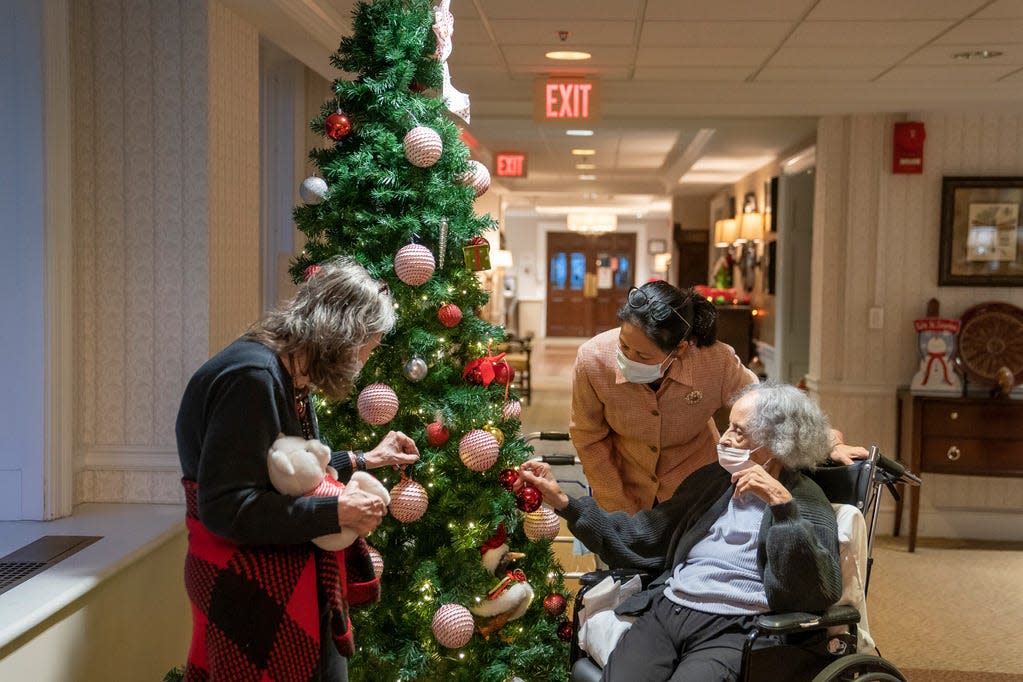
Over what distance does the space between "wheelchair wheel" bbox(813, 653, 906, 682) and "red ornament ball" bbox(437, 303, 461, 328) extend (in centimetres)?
131

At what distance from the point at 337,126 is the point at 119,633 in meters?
1.52

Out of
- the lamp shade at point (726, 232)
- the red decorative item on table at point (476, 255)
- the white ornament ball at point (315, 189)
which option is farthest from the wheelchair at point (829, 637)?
the lamp shade at point (726, 232)

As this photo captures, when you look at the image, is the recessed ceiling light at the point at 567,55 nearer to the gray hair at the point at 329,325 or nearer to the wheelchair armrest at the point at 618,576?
the wheelchair armrest at the point at 618,576

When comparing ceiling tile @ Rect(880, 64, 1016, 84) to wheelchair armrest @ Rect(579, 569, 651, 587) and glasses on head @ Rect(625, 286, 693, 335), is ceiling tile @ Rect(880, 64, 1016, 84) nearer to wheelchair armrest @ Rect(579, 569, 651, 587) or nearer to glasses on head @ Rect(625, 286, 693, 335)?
glasses on head @ Rect(625, 286, 693, 335)

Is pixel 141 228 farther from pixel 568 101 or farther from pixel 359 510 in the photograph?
pixel 568 101

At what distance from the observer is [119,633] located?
283 cm

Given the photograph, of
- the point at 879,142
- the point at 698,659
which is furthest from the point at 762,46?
the point at 698,659

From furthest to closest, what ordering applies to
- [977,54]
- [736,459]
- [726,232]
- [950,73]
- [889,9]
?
[726,232]
[950,73]
[977,54]
[889,9]
[736,459]

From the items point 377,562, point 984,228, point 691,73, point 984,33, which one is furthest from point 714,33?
point 377,562

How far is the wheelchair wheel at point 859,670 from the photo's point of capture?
2.24 meters

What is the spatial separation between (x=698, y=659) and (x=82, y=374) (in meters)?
2.16

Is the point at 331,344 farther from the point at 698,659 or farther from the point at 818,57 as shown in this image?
the point at 818,57

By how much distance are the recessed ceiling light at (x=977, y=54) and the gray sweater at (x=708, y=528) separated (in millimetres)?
2791

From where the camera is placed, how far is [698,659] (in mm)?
2359
